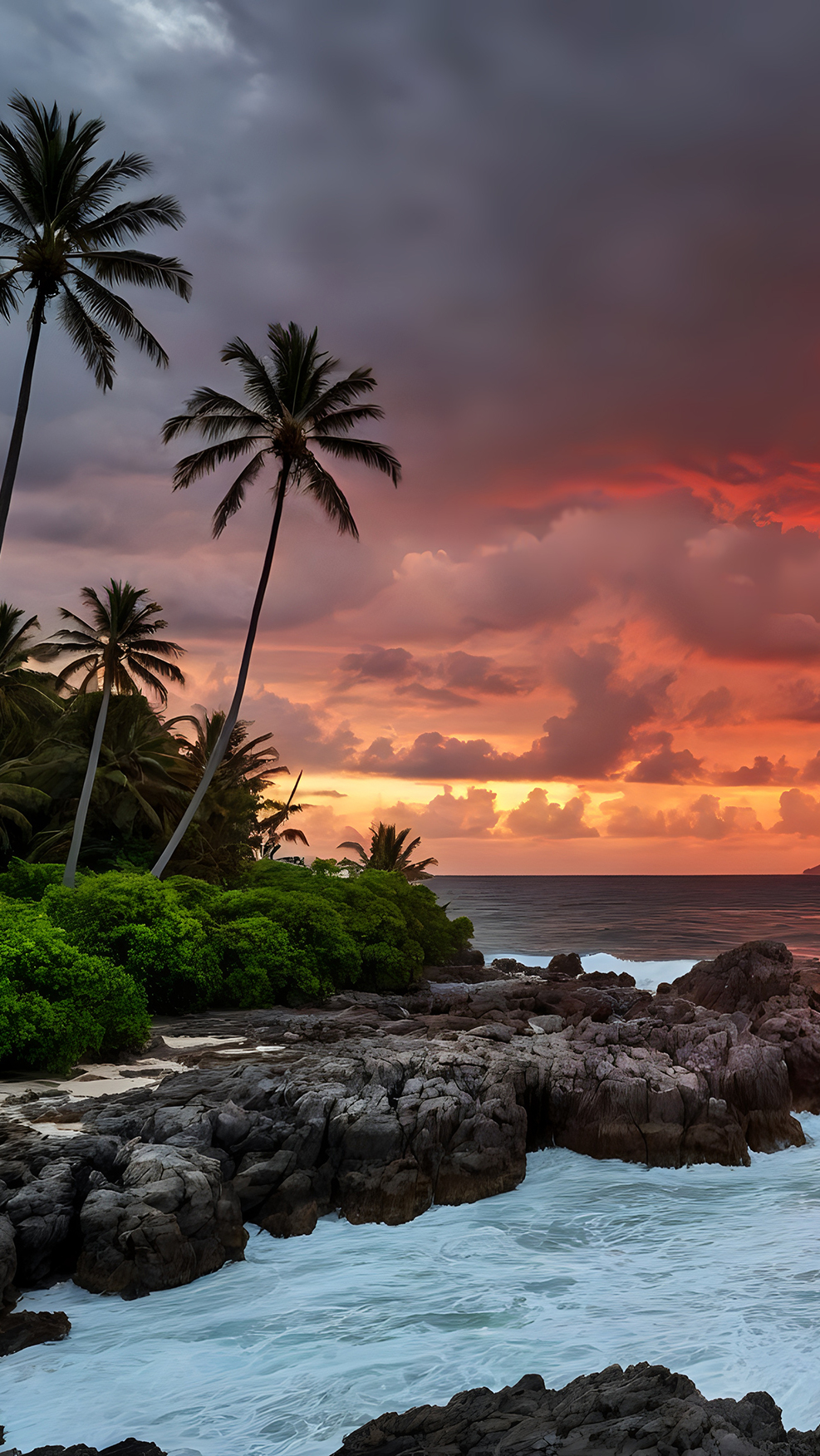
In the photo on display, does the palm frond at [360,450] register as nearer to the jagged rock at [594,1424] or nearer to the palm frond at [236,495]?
the palm frond at [236,495]

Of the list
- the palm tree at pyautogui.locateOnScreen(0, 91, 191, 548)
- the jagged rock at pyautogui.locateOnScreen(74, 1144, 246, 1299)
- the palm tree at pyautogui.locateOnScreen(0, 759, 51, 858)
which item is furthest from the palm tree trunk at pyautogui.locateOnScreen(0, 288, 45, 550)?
the jagged rock at pyautogui.locateOnScreen(74, 1144, 246, 1299)

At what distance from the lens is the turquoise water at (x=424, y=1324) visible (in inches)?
232

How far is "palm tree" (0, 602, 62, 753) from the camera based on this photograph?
29969mm

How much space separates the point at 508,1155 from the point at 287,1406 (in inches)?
174

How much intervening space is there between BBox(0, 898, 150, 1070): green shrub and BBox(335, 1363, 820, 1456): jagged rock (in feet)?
26.0

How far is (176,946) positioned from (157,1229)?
29.5 ft

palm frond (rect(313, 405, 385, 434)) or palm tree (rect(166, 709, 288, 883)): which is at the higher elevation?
palm frond (rect(313, 405, 385, 434))

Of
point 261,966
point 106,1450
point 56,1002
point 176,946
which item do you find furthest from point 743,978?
point 106,1450

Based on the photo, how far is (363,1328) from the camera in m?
7.01

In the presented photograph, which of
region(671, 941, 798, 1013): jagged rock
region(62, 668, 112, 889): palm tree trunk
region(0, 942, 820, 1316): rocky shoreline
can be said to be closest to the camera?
region(0, 942, 820, 1316): rocky shoreline

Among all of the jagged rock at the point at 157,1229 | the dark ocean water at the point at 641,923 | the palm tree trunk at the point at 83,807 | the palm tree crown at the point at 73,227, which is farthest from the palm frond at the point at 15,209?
the dark ocean water at the point at 641,923

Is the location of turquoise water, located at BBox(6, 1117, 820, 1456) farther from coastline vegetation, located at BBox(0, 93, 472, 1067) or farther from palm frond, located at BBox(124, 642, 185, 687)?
palm frond, located at BBox(124, 642, 185, 687)

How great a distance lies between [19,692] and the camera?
3139cm

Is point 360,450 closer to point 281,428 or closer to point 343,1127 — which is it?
point 281,428
